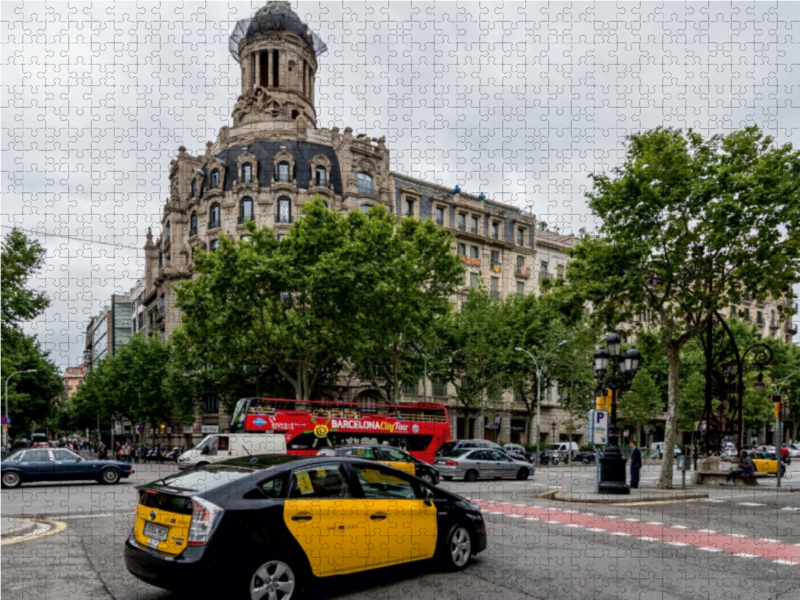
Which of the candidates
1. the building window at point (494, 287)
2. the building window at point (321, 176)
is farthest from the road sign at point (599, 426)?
the building window at point (321, 176)

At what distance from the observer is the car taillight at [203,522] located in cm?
719

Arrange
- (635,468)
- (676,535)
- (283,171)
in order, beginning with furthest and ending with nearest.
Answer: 1. (283,171)
2. (635,468)
3. (676,535)

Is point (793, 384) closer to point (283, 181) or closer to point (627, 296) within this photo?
point (283, 181)

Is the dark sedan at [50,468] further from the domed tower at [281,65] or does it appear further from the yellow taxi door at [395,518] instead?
the domed tower at [281,65]

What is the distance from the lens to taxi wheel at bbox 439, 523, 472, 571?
927 centimetres

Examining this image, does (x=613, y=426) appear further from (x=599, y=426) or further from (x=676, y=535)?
(x=676, y=535)

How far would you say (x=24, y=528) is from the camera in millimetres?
12883

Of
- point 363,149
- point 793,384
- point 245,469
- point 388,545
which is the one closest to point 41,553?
point 245,469

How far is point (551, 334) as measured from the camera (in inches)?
2132

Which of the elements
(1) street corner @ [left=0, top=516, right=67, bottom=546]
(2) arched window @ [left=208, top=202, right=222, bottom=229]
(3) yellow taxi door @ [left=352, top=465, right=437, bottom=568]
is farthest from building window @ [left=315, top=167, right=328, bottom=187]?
(3) yellow taxi door @ [left=352, top=465, right=437, bottom=568]

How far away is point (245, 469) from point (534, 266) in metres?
57.3

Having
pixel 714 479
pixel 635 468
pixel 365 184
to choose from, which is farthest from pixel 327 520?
pixel 365 184

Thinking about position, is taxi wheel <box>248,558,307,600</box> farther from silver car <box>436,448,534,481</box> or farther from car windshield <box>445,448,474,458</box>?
car windshield <box>445,448,474,458</box>

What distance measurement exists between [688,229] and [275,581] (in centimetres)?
1921
